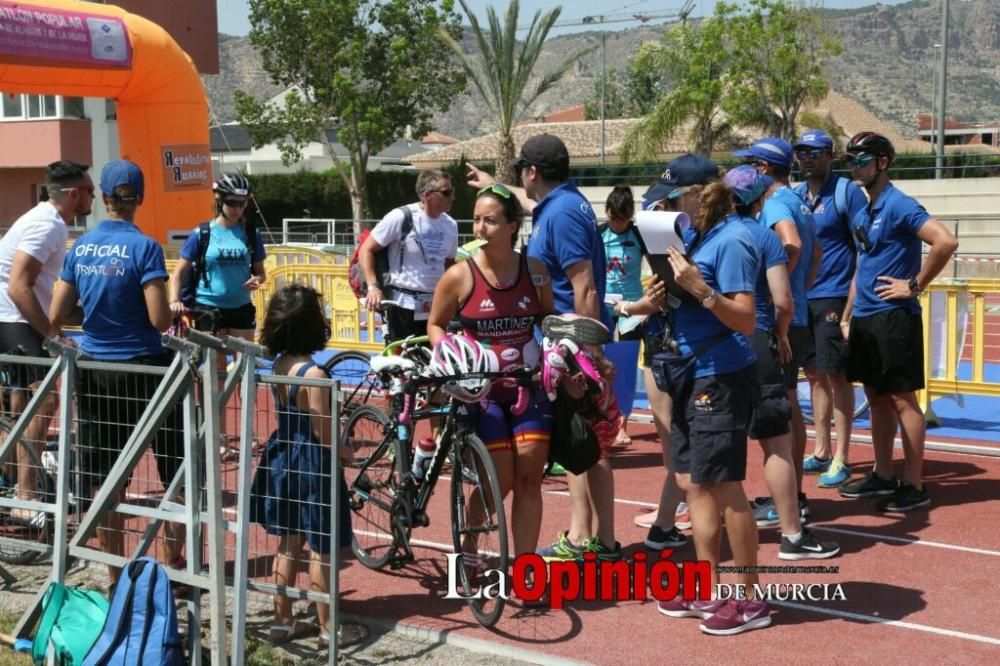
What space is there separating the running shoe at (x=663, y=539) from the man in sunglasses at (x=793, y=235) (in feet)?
2.21

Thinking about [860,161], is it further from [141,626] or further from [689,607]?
[141,626]

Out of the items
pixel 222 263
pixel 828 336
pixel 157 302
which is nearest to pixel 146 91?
pixel 222 263

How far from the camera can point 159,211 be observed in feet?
60.9

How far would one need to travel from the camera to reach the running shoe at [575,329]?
541 cm

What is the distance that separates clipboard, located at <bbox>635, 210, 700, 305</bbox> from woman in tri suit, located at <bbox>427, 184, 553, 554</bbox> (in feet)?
2.29

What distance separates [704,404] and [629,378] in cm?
166

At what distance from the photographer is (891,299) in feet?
23.6

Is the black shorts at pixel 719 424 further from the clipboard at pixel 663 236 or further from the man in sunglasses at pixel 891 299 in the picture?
the man in sunglasses at pixel 891 299

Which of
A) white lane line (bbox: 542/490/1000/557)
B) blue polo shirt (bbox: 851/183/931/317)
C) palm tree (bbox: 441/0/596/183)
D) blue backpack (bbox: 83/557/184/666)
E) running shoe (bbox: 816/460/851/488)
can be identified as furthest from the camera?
palm tree (bbox: 441/0/596/183)

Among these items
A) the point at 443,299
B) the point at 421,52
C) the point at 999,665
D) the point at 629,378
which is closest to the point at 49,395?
the point at 443,299

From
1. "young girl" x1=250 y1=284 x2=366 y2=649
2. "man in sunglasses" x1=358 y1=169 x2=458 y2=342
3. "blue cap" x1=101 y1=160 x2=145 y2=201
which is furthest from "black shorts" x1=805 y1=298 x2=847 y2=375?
"blue cap" x1=101 y1=160 x2=145 y2=201

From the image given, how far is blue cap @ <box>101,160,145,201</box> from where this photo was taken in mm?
5812

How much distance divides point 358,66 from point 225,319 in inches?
1397

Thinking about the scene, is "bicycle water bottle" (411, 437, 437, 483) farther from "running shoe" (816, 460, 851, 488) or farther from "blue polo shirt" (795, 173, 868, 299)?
"running shoe" (816, 460, 851, 488)
